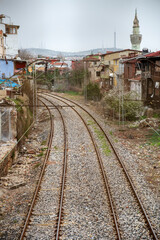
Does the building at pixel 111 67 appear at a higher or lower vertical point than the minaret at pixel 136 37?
lower

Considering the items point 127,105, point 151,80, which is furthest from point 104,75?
point 127,105

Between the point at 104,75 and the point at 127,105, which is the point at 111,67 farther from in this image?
the point at 127,105

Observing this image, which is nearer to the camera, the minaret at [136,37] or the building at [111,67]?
the building at [111,67]

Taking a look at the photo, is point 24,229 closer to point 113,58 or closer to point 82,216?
point 82,216

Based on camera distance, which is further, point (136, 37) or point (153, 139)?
point (136, 37)

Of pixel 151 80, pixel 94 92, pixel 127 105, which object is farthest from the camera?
pixel 94 92

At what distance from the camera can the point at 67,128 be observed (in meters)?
24.9

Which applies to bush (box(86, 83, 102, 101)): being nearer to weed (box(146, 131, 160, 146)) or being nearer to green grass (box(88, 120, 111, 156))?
green grass (box(88, 120, 111, 156))

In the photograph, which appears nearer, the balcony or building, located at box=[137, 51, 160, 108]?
building, located at box=[137, 51, 160, 108]

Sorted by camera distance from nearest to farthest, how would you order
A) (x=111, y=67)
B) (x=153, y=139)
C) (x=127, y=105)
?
1. (x=153, y=139)
2. (x=127, y=105)
3. (x=111, y=67)

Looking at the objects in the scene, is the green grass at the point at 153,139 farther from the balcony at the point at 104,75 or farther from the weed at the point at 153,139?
the balcony at the point at 104,75

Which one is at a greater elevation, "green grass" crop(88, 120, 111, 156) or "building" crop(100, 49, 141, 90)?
"building" crop(100, 49, 141, 90)

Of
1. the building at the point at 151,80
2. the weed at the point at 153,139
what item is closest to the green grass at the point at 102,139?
the weed at the point at 153,139

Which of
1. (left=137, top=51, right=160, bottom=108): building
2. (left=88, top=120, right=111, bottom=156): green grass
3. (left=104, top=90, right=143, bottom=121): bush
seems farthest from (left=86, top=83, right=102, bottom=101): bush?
(left=88, top=120, right=111, bottom=156): green grass
